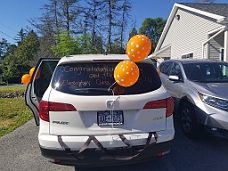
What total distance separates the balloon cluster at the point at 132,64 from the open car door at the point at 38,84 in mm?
2099

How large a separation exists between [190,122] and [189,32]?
38.8ft

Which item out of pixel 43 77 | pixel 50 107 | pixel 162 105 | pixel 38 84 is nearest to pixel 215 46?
pixel 43 77

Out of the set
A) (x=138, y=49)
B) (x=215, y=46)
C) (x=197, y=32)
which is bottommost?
(x=138, y=49)

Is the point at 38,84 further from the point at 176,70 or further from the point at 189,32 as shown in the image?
the point at 189,32

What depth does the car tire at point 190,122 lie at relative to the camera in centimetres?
429

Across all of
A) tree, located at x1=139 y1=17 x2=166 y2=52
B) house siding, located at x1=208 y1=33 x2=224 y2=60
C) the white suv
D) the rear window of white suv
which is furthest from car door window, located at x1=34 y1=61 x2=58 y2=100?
tree, located at x1=139 y1=17 x2=166 y2=52

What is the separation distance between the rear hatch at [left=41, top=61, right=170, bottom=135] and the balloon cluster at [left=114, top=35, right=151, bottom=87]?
12cm

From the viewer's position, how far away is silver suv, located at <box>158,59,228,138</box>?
152 inches

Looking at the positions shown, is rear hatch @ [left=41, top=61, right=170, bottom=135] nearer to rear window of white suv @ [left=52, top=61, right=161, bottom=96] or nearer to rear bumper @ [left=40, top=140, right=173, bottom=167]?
rear window of white suv @ [left=52, top=61, right=161, bottom=96]

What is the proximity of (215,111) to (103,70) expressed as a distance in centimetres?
230

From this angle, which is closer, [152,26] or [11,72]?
[11,72]

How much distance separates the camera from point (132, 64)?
283 cm

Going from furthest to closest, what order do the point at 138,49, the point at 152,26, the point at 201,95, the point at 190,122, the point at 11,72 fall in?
the point at 152,26, the point at 11,72, the point at 190,122, the point at 201,95, the point at 138,49

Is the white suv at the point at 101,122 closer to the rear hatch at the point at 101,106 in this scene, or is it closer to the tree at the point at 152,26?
the rear hatch at the point at 101,106
